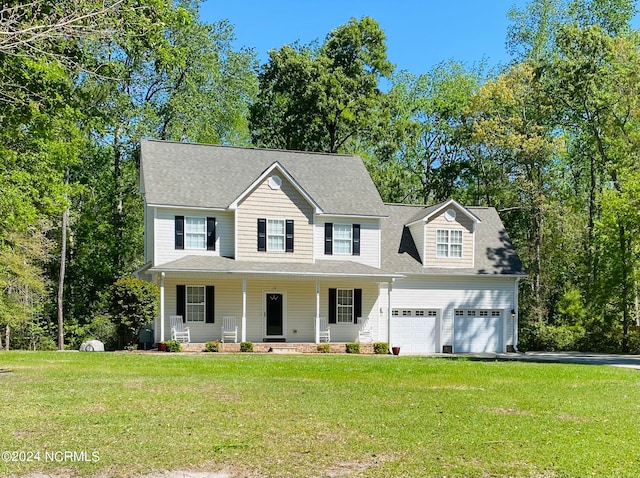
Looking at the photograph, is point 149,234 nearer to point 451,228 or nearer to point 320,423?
point 451,228

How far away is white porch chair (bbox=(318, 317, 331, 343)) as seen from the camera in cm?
2726

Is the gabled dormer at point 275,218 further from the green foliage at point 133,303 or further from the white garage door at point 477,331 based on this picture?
the white garage door at point 477,331

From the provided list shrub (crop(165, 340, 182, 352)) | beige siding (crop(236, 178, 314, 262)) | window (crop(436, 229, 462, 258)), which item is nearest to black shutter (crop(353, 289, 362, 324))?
beige siding (crop(236, 178, 314, 262))

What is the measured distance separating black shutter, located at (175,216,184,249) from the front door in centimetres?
407

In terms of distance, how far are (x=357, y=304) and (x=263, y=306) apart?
4015 millimetres

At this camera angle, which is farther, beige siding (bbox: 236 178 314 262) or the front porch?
beige siding (bbox: 236 178 314 262)

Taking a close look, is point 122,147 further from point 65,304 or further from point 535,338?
point 535,338

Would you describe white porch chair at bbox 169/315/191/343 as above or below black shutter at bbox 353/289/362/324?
below

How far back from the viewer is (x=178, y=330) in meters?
25.5

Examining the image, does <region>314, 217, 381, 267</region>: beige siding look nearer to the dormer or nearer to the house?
the house

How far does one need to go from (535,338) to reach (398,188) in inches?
563

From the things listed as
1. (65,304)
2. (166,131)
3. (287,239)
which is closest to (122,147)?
(166,131)

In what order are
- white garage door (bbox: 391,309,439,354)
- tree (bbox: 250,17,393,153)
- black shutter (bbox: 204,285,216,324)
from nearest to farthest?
black shutter (bbox: 204,285,216,324)
white garage door (bbox: 391,309,439,354)
tree (bbox: 250,17,393,153)

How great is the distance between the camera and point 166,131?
38.1 meters
